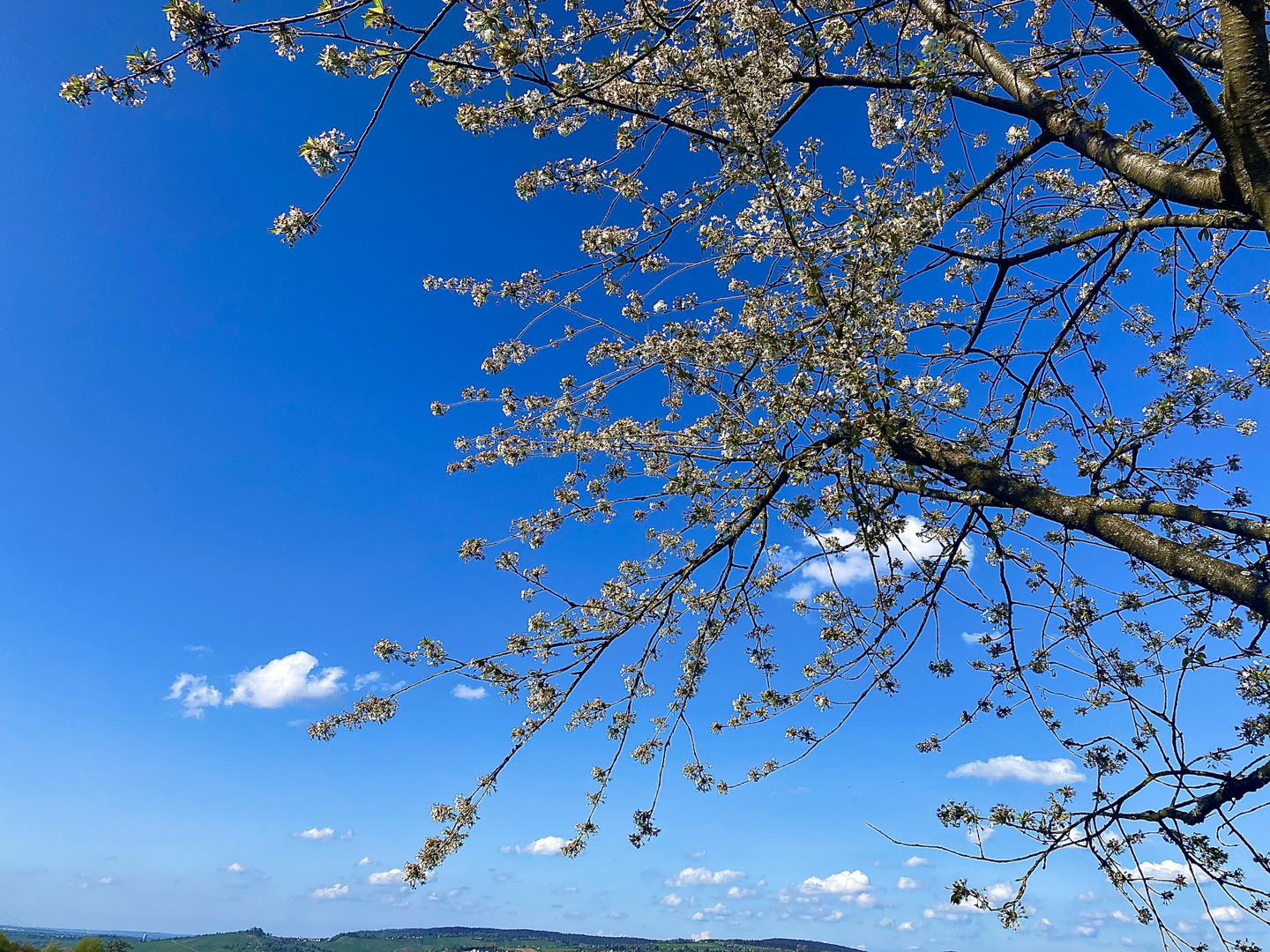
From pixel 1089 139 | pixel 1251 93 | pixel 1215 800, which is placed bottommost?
pixel 1215 800

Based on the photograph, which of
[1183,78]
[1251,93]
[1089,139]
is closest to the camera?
[1251,93]

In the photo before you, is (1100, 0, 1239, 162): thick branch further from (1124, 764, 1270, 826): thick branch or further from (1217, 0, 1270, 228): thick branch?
(1124, 764, 1270, 826): thick branch

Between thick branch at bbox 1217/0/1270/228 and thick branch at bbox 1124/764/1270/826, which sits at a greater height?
thick branch at bbox 1217/0/1270/228

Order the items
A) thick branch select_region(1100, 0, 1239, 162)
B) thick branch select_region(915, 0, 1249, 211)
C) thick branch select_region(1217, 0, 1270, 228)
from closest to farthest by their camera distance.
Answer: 1. thick branch select_region(1217, 0, 1270, 228)
2. thick branch select_region(1100, 0, 1239, 162)
3. thick branch select_region(915, 0, 1249, 211)

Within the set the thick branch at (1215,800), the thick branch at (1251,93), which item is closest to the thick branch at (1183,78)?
the thick branch at (1251,93)

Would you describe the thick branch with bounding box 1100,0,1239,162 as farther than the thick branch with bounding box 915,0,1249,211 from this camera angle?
No

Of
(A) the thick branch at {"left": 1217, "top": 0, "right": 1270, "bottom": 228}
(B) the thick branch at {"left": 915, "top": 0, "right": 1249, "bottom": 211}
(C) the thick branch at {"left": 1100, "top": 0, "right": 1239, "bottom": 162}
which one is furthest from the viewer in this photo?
(B) the thick branch at {"left": 915, "top": 0, "right": 1249, "bottom": 211}

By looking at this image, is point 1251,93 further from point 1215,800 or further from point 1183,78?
point 1215,800

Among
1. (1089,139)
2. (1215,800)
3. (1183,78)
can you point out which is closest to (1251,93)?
(1183,78)

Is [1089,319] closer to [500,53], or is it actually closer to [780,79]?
[780,79]

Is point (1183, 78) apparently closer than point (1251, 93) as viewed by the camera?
No

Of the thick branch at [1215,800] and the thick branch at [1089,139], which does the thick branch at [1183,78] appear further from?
the thick branch at [1215,800]

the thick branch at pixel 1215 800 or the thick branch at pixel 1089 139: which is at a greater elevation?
the thick branch at pixel 1089 139

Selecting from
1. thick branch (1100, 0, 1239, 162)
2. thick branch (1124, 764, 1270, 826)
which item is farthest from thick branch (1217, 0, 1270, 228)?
thick branch (1124, 764, 1270, 826)
